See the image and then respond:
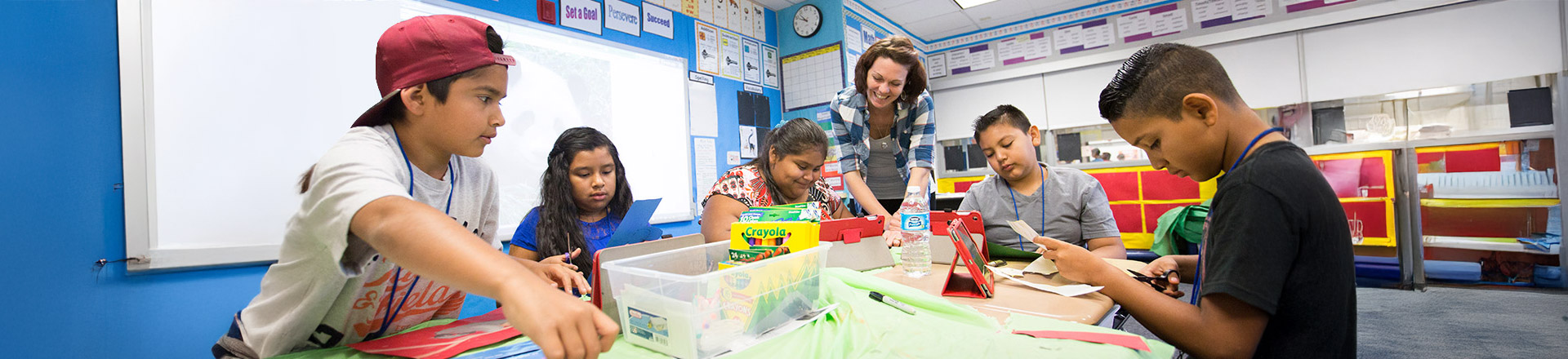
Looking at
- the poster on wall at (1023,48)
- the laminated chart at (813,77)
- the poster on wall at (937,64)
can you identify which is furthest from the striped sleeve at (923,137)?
the poster on wall at (937,64)

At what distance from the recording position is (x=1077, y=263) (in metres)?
1.07

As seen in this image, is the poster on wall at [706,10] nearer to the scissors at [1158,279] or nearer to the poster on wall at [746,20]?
the poster on wall at [746,20]

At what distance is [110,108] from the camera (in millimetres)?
1578

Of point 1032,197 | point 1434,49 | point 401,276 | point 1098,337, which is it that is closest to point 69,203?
point 401,276

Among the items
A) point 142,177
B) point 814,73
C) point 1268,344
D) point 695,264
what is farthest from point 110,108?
point 814,73

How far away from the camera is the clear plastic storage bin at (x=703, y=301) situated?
712mm

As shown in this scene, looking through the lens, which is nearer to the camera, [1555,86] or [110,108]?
[110,108]

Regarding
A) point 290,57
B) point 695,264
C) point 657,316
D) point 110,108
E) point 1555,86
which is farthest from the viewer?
point 1555,86

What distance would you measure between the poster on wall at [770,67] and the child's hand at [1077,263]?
10.4 ft

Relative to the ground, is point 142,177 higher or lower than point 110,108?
lower

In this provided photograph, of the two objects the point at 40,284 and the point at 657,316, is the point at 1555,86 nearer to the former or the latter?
the point at 657,316

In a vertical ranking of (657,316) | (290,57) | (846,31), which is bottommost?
(657,316)

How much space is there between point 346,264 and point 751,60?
3.48 m

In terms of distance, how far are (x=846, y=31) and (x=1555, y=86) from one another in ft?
13.4
